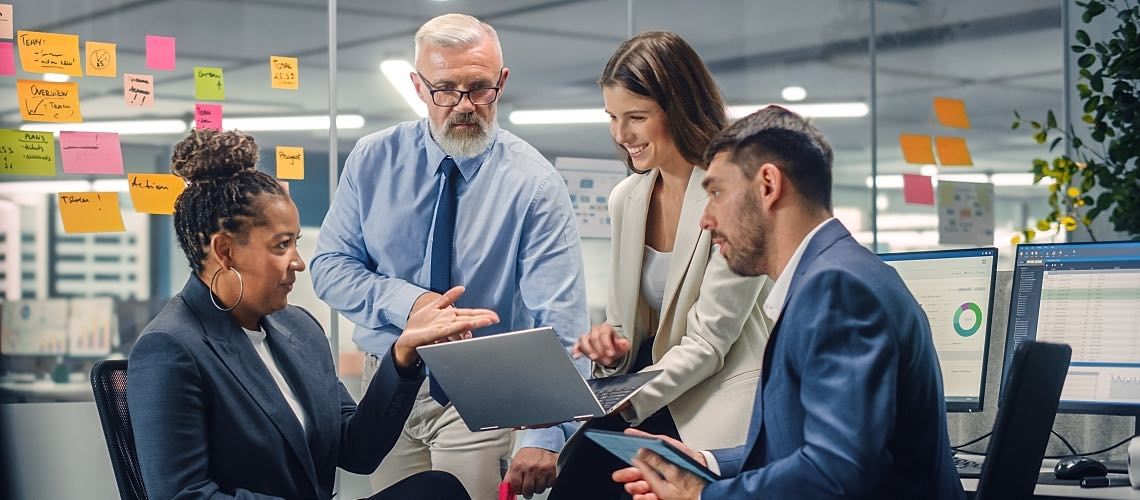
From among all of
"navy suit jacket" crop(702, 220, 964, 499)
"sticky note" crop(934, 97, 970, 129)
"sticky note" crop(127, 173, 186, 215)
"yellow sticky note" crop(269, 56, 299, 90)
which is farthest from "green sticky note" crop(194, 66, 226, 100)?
"sticky note" crop(934, 97, 970, 129)

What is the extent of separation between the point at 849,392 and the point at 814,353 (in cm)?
7

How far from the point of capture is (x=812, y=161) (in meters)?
1.69

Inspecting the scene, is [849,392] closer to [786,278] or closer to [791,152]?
[786,278]

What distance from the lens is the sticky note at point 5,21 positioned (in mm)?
3857

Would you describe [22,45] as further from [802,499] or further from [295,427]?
[802,499]

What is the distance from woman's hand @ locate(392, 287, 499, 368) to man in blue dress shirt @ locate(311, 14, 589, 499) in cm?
23

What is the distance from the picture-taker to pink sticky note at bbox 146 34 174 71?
3.90m

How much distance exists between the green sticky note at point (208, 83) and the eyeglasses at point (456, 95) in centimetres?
158

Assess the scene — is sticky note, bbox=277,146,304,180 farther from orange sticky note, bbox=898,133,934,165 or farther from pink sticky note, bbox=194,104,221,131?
orange sticky note, bbox=898,133,934,165

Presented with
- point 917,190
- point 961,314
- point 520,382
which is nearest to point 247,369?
point 520,382

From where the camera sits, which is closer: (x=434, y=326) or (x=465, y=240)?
(x=434, y=326)

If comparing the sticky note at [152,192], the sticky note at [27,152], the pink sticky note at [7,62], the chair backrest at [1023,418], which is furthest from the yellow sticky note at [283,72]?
the chair backrest at [1023,418]

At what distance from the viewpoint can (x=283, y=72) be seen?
156 inches

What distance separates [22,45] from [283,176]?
0.91 metres
